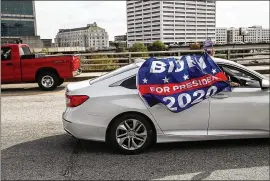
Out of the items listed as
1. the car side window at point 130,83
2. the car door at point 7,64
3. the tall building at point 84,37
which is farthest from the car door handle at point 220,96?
the tall building at point 84,37

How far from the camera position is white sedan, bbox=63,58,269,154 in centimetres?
487

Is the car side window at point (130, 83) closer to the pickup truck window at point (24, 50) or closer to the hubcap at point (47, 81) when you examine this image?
the hubcap at point (47, 81)

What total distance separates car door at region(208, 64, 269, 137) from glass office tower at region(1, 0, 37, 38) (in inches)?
2927

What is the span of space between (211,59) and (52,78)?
891cm

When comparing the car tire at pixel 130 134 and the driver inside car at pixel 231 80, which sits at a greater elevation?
the driver inside car at pixel 231 80

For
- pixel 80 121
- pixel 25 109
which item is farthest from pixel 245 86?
pixel 25 109

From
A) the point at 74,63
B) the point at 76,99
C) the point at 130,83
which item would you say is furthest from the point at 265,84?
the point at 74,63

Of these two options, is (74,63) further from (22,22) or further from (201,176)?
(22,22)

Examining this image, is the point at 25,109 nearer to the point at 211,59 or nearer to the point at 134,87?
the point at 134,87

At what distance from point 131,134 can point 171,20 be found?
34.3m

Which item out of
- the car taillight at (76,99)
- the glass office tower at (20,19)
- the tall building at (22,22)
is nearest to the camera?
the car taillight at (76,99)

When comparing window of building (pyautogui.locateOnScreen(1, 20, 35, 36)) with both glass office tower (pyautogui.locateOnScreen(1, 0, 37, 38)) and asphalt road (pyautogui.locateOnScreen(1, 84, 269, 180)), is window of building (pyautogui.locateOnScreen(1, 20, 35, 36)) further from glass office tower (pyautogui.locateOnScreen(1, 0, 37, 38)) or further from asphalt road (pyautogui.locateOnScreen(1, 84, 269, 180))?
asphalt road (pyautogui.locateOnScreen(1, 84, 269, 180))

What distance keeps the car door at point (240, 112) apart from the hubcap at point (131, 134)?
3.23 feet

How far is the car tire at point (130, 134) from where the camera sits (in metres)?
4.86
